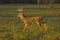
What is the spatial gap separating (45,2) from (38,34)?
5065 centimetres

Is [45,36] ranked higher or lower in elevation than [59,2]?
higher

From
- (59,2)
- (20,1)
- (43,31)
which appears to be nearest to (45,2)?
(59,2)

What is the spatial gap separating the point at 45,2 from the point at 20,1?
6.86 meters

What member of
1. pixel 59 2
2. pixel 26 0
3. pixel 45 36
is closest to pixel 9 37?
pixel 45 36

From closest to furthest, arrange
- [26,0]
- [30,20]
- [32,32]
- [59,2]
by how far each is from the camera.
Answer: [32,32] → [30,20] → [59,2] → [26,0]

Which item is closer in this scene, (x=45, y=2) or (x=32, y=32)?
(x=32, y=32)

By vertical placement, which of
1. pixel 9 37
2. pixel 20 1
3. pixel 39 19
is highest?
pixel 9 37

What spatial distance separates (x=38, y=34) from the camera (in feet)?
27.2

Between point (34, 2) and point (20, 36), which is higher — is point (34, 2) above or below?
below

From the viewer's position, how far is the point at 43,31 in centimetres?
882

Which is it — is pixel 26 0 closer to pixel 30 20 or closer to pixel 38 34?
pixel 30 20

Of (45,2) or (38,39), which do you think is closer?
(38,39)

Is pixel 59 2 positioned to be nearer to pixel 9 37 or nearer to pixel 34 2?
pixel 34 2

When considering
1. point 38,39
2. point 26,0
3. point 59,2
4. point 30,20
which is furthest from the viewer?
point 26,0
